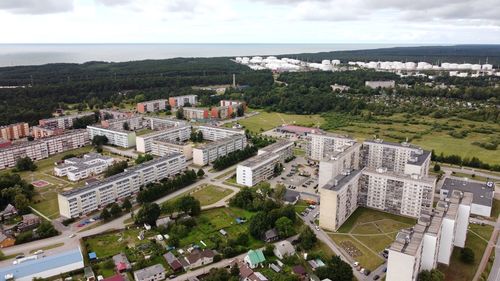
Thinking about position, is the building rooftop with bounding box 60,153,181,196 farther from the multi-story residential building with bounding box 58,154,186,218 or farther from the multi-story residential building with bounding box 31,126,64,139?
the multi-story residential building with bounding box 31,126,64,139

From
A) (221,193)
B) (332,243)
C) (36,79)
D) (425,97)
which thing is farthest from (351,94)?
(36,79)

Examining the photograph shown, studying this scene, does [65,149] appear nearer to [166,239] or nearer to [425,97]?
[166,239]

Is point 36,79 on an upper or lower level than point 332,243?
upper

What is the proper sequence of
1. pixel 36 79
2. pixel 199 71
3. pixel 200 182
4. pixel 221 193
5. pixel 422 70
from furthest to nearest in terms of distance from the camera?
pixel 422 70 < pixel 199 71 < pixel 36 79 < pixel 200 182 < pixel 221 193

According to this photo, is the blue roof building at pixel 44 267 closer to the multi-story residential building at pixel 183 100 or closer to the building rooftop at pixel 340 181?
the building rooftop at pixel 340 181

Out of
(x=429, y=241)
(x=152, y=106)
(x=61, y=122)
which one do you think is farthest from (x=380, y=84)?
(x=429, y=241)

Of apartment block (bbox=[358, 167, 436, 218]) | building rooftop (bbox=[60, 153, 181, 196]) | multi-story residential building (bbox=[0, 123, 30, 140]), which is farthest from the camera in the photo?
multi-story residential building (bbox=[0, 123, 30, 140])

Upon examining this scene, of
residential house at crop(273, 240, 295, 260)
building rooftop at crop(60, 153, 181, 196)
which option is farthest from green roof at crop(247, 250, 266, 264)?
building rooftop at crop(60, 153, 181, 196)
